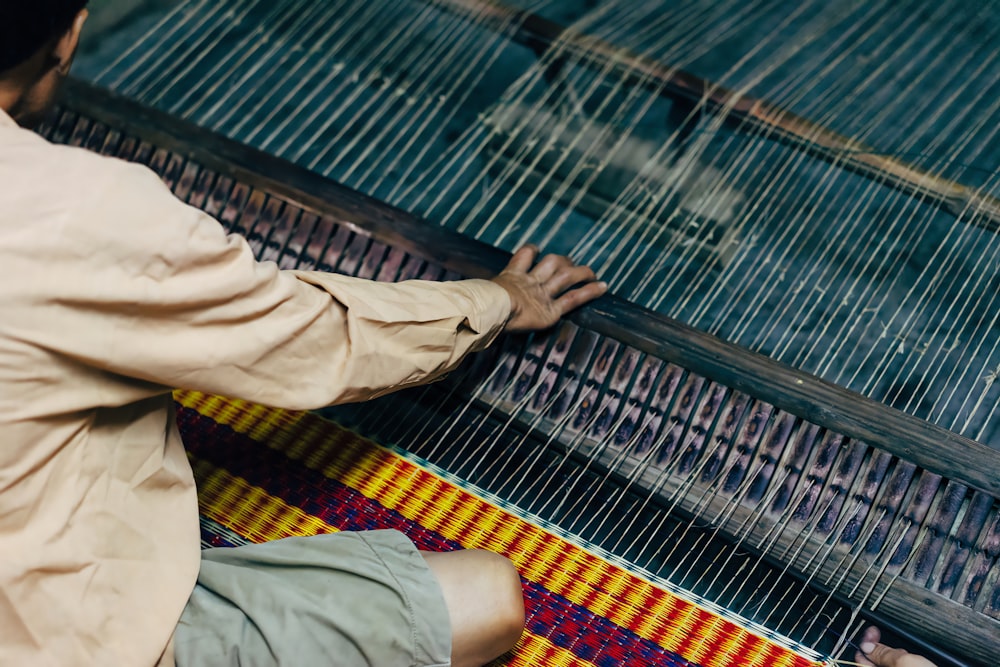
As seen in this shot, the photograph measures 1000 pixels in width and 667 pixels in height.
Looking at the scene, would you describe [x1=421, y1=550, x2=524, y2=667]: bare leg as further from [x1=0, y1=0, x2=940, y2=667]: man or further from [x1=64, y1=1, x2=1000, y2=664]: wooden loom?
[x1=64, y1=1, x2=1000, y2=664]: wooden loom

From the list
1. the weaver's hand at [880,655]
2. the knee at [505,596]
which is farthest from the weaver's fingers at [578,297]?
the weaver's hand at [880,655]

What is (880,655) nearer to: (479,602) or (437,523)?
(479,602)

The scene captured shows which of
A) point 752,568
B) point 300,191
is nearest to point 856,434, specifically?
point 752,568

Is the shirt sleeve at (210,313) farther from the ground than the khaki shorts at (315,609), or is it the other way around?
the shirt sleeve at (210,313)

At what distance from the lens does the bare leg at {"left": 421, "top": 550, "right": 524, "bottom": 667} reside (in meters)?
1.52

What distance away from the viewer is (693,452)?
181cm

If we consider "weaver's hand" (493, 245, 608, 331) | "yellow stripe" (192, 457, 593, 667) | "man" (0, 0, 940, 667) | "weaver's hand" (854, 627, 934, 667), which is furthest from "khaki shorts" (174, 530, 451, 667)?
"weaver's hand" (854, 627, 934, 667)

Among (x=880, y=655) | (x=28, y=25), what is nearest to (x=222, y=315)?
(x=28, y=25)

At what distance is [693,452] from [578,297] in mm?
385

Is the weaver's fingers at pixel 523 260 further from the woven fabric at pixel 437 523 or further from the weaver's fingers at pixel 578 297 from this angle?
the woven fabric at pixel 437 523

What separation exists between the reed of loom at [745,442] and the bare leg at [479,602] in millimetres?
344

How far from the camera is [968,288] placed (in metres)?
2.64

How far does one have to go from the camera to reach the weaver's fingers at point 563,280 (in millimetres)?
1821

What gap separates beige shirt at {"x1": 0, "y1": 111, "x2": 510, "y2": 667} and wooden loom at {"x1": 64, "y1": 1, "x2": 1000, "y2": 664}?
1.44ft
